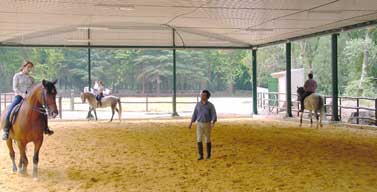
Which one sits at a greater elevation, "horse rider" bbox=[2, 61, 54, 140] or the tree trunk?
the tree trunk

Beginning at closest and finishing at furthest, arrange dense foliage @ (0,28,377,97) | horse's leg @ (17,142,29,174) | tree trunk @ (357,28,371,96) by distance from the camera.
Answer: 1. horse's leg @ (17,142,29,174)
2. tree trunk @ (357,28,371,96)
3. dense foliage @ (0,28,377,97)

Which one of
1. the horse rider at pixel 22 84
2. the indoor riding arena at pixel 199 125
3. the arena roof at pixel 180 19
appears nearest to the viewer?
the indoor riding arena at pixel 199 125

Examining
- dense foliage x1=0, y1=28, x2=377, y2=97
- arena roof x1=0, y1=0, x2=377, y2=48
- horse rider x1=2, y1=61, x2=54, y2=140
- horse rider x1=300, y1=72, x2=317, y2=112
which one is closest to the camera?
horse rider x1=2, y1=61, x2=54, y2=140

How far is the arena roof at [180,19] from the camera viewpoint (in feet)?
32.9

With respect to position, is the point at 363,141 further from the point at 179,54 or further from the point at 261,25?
the point at 179,54

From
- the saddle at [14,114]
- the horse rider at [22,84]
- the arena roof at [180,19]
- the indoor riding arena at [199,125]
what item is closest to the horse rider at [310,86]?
the indoor riding arena at [199,125]

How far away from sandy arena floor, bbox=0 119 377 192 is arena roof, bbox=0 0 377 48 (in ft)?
9.61

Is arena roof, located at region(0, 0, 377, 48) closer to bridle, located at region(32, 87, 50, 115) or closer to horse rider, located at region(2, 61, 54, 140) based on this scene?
horse rider, located at region(2, 61, 54, 140)

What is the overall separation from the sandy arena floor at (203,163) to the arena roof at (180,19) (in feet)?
9.61

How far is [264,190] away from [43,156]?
4.56 meters

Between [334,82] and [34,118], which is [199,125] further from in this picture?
[334,82]

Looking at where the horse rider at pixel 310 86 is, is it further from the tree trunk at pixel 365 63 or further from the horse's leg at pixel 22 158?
the horse's leg at pixel 22 158

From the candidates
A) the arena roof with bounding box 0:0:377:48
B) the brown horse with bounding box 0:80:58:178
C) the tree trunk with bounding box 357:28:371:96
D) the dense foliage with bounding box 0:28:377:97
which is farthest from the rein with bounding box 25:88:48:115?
the dense foliage with bounding box 0:28:377:97

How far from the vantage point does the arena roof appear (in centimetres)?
1002
